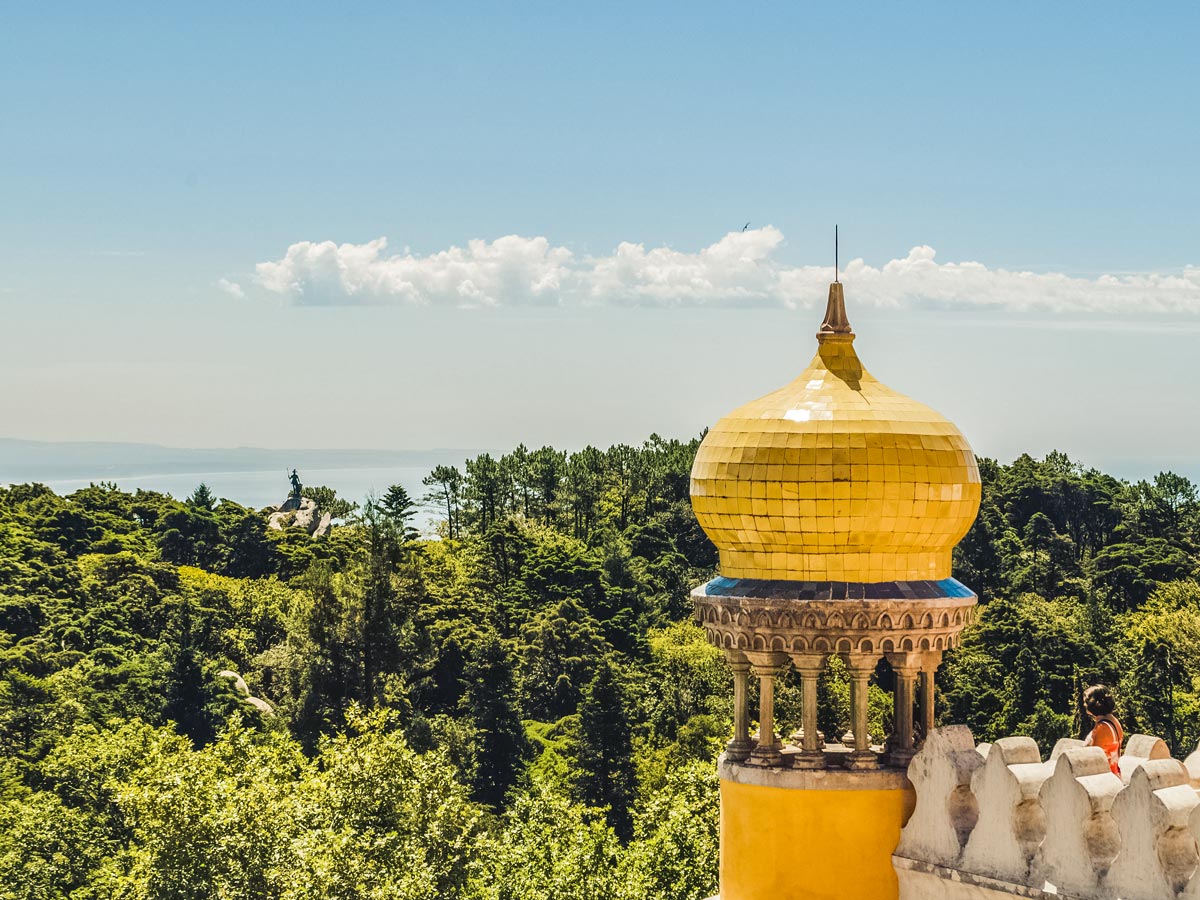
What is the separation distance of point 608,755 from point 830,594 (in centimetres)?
7799

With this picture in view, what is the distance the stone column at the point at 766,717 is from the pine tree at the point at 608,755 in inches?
2915

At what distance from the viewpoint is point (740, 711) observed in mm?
13734

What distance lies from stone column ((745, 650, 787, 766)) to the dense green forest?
106ft

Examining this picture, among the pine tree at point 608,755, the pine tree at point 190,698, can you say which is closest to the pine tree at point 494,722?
the pine tree at point 608,755

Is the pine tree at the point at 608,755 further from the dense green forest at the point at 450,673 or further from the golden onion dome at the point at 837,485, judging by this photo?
the golden onion dome at the point at 837,485

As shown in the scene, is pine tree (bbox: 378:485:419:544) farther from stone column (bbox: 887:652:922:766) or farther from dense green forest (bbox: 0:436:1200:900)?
stone column (bbox: 887:652:922:766)

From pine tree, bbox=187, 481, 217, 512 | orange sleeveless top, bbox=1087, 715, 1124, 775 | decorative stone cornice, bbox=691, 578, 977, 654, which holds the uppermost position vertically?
decorative stone cornice, bbox=691, 578, 977, 654

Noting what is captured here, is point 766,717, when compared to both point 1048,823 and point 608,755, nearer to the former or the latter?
point 1048,823

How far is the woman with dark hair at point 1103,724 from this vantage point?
12852mm

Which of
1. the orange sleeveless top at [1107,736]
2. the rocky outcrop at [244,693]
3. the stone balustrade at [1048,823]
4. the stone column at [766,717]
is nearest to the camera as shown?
the stone balustrade at [1048,823]

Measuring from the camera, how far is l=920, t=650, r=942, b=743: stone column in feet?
43.8

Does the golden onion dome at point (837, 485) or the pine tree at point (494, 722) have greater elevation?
the golden onion dome at point (837, 485)

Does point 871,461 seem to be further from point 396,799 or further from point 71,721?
point 71,721

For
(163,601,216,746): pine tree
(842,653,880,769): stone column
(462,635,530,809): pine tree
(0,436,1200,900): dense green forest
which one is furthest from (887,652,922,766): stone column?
(163,601,216,746): pine tree
